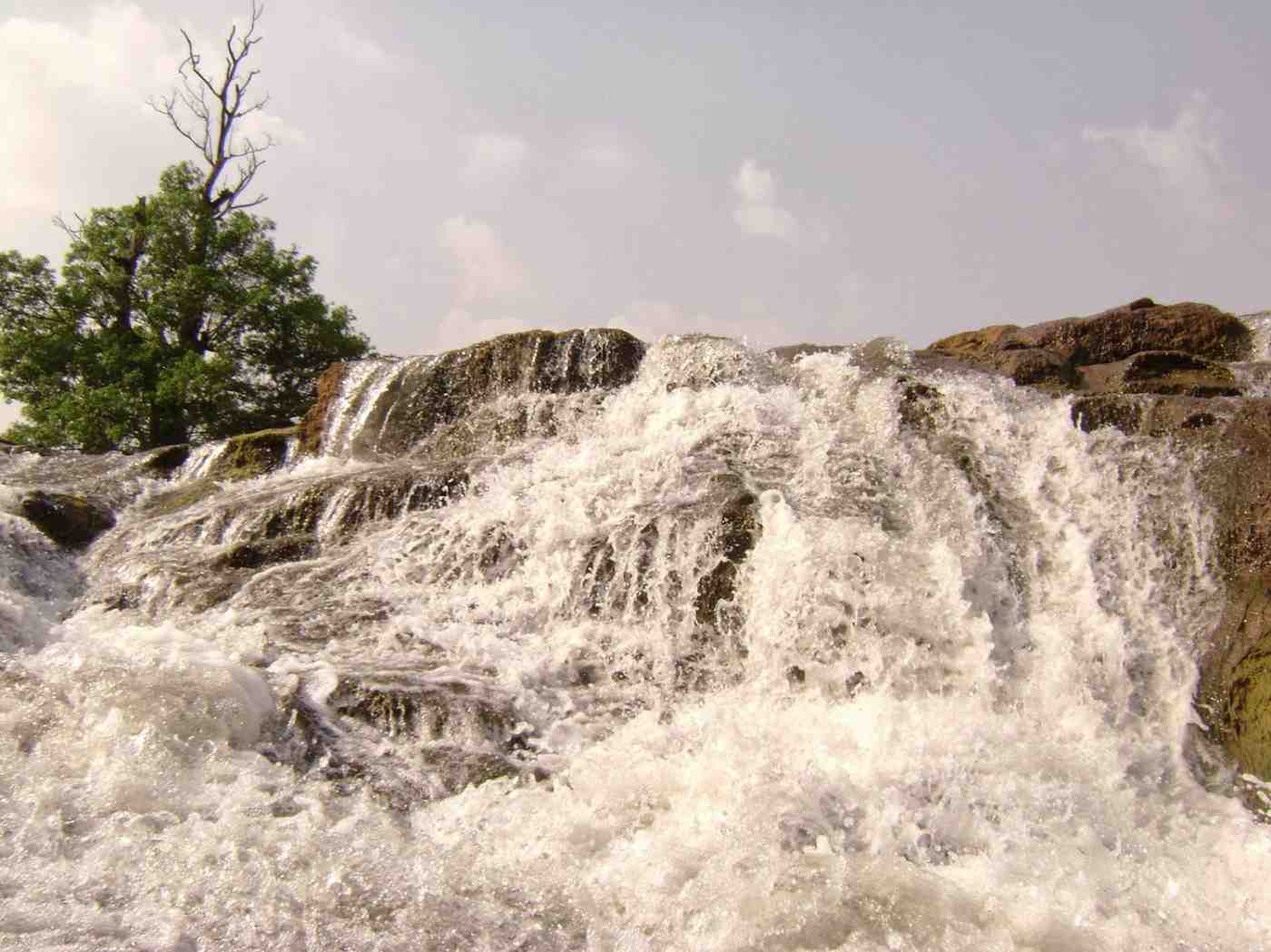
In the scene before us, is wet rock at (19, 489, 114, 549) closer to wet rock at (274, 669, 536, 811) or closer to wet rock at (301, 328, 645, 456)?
wet rock at (301, 328, 645, 456)

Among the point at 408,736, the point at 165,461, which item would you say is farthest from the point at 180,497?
the point at 408,736

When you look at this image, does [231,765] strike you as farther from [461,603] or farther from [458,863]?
[461,603]

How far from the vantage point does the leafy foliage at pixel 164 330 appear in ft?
44.2

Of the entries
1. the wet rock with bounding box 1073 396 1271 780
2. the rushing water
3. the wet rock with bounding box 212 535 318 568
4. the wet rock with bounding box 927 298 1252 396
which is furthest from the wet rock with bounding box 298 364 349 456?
the wet rock with bounding box 1073 396 1271 780

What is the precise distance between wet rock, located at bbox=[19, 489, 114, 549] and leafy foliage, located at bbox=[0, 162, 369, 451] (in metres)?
5.89

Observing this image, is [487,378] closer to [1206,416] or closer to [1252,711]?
[1206,416]

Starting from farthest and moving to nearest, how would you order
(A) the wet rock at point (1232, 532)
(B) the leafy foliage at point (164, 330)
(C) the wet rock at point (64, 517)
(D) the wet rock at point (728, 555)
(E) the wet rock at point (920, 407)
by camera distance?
(B) the leafy foliage at point (164, 330) → (C) the wet rock at point (64, 517) → (E) the wet rock at point (920, 407) → (D) the wet rock at point (728, 555) → (A) the wet rock at point (1232, 532)

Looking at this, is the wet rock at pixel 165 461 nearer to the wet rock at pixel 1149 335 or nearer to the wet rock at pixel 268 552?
the wet rock at pixel 268 552

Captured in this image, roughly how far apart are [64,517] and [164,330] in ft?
26.1

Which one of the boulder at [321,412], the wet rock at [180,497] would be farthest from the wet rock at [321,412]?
the wet rock at [180,497]

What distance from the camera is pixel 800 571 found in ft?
17.3

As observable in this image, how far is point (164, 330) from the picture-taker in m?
14.7

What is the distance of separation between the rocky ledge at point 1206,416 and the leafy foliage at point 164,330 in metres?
10.4

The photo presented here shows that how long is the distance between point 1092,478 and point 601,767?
12.1 feet
